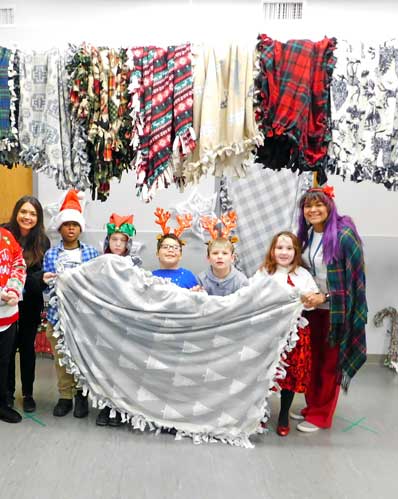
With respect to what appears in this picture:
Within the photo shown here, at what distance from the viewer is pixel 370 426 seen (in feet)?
9.73

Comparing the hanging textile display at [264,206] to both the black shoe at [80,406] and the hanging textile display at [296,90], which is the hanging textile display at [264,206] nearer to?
the black shoe at [80,406]

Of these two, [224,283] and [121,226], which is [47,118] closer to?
[121,226]

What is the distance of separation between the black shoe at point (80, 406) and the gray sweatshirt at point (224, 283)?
0.95 metres

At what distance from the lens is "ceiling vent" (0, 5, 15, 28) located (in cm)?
376

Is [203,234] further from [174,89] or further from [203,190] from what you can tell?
[174,89]

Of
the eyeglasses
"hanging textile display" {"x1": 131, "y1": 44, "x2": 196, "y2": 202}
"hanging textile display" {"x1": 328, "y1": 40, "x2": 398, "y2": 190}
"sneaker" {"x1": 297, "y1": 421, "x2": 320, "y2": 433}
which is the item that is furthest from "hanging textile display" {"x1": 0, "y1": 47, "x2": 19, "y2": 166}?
"sneaker" {"x1": 297, "y1": 421, "x2": 320, "y2": 433}

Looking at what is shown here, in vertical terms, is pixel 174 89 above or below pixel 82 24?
below

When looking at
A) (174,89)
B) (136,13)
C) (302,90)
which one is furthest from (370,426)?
(136,13)

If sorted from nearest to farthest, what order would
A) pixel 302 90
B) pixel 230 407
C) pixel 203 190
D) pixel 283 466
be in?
pixel 302 90 → pixel 283 466 → pixel 230 407 → pixel 203 190

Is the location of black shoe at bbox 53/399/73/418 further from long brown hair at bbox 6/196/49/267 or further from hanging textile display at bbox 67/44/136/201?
hanging textile display at bbox 67/44/136/201

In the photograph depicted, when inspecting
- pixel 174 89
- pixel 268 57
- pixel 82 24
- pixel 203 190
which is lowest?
pixel 203 190

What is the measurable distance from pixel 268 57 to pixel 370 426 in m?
2.17

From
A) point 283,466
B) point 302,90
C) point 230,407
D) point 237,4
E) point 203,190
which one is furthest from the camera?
point 203,190

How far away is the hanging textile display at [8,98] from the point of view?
2.12m
